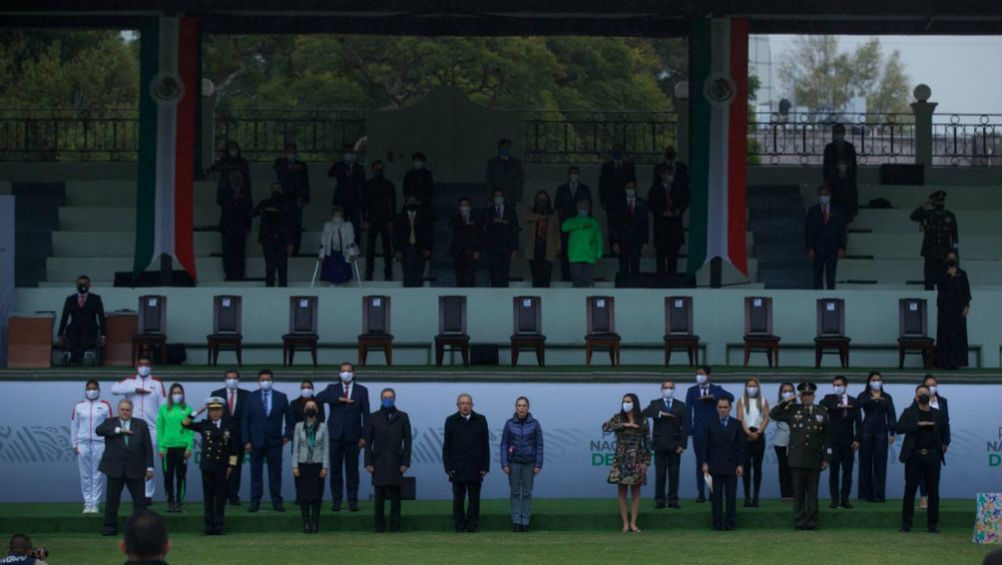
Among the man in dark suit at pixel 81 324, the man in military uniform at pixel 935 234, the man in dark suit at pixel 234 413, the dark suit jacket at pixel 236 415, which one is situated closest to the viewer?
the dark suit jacket at pixel 236 415

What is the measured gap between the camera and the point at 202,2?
31453 mm

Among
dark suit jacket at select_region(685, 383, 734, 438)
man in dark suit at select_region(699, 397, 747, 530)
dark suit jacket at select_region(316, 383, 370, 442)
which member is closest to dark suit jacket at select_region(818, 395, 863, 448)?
dark suit jacket at select_region(685, 383, 734, 438)

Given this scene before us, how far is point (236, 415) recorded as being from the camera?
22.9 meters

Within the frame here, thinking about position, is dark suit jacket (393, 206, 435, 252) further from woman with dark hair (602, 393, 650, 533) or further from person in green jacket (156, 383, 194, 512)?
woman with dark hair (602, 393, 650, 533)

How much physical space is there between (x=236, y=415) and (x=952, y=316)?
11141 mm

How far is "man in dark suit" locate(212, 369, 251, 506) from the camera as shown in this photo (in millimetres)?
22453

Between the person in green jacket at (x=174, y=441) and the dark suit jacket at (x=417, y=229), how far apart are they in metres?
8.63

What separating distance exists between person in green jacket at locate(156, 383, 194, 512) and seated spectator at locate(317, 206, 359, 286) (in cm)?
791

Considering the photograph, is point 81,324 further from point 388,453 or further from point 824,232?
point 824,232

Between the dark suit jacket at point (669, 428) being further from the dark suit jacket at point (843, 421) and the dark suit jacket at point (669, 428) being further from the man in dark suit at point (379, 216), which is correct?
the man in dark suit at point (379, 216)

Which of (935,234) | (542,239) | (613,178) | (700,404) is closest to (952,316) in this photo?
(935,234)

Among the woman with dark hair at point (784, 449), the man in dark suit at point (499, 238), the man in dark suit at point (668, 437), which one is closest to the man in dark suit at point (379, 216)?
the man in dark suit at point (499, 238)

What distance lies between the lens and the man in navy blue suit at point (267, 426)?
23016 millimetres

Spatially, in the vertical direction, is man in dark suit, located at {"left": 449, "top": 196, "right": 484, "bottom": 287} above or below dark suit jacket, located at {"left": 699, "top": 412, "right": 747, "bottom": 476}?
above
